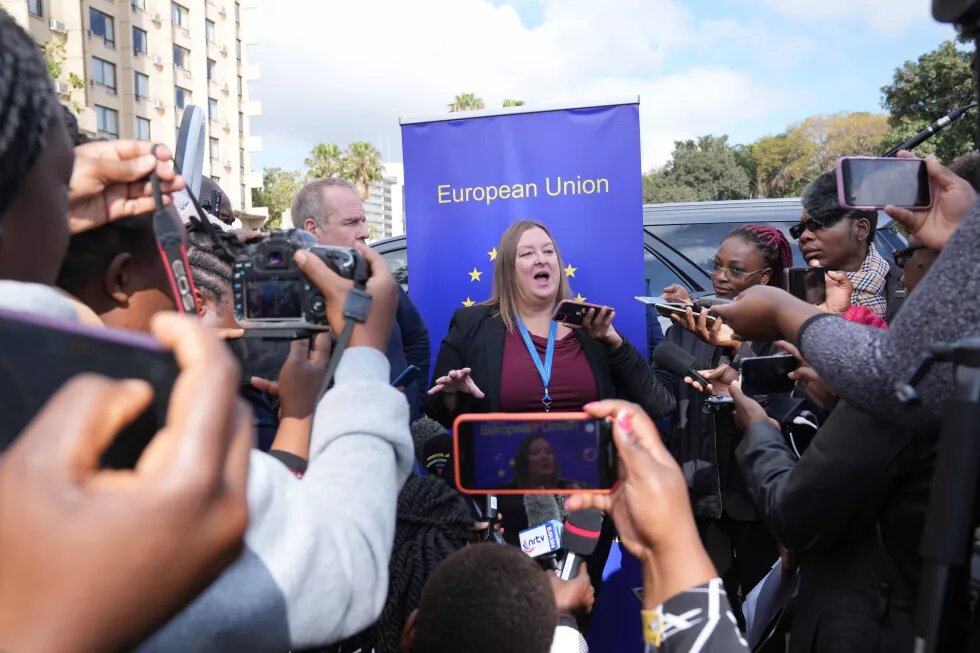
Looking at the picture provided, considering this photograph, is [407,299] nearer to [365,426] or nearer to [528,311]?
[528,311]

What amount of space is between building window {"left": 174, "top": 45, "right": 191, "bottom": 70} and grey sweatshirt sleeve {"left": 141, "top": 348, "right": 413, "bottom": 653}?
3626 cm

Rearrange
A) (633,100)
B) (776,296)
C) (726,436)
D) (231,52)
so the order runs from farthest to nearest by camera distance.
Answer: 1. (231,52)
2. (633,100)
3. (726,436)
4. (776,296)

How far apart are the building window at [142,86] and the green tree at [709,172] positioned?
2607cm

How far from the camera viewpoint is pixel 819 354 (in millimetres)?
1249

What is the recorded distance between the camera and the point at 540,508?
3111 mm

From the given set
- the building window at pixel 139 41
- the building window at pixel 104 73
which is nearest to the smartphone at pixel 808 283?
the building window at pixel 104 73

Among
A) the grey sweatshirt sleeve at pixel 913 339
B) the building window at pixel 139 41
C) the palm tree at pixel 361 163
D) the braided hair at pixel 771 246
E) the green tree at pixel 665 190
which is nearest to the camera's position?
the grey sweatshirt sleeve at pixel 913 339

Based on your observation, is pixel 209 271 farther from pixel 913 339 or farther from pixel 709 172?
pixel 709 172

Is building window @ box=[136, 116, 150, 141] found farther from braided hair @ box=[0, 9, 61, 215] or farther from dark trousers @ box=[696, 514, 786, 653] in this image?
braided hair @ box=[0, 9, 61, 215]

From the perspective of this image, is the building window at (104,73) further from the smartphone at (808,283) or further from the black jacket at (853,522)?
the black jacket at (853,522)

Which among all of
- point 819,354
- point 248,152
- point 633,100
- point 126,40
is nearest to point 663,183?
point 248,152

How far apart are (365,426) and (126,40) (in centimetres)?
3408

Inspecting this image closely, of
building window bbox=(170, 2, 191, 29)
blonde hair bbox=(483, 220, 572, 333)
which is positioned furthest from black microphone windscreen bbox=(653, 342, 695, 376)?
building window bbox=(170, 2, 191, 29)

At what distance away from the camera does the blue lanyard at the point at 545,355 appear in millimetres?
3310
